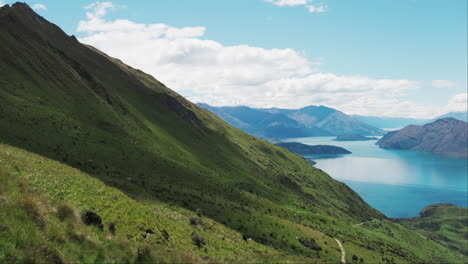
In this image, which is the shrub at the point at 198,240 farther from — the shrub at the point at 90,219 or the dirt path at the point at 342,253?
the dirt path at the point at 342,253

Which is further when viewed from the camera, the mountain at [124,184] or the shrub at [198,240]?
the shrub at [198,240]

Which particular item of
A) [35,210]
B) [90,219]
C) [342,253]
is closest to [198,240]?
[90,219]

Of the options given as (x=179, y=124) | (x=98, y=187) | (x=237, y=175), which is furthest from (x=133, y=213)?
(x=179, y=124)

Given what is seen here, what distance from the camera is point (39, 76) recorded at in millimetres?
87000


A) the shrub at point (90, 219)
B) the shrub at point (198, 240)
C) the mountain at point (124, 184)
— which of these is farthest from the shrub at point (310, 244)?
the shrub at point (90, 219)

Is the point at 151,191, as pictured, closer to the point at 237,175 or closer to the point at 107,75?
the point at 237,175

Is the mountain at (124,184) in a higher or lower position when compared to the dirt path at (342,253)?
higher

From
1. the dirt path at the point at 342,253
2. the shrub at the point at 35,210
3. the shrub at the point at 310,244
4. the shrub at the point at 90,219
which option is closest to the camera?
the shrub at the point at 35,210

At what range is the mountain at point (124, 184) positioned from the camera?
61.5ft

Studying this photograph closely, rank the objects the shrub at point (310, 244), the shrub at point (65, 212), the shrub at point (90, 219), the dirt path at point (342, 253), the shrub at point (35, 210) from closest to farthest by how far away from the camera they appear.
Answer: the shrub at point (35, 210)
the shrub at point (65, 212)
the shrub at point (90, 219)
the dirt path at point (342, 253)
the shrub at point (310, 244)

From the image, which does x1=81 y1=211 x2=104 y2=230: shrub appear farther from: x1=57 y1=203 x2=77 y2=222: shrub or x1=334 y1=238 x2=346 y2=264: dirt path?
x1=334 y1=238 x2=346 y2=264: dirt path

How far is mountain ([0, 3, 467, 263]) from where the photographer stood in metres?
18.8

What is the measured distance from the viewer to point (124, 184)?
5322cm

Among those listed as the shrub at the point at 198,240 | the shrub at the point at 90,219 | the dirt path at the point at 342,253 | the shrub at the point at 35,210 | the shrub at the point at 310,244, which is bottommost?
the dirt path at the point at 342,253
